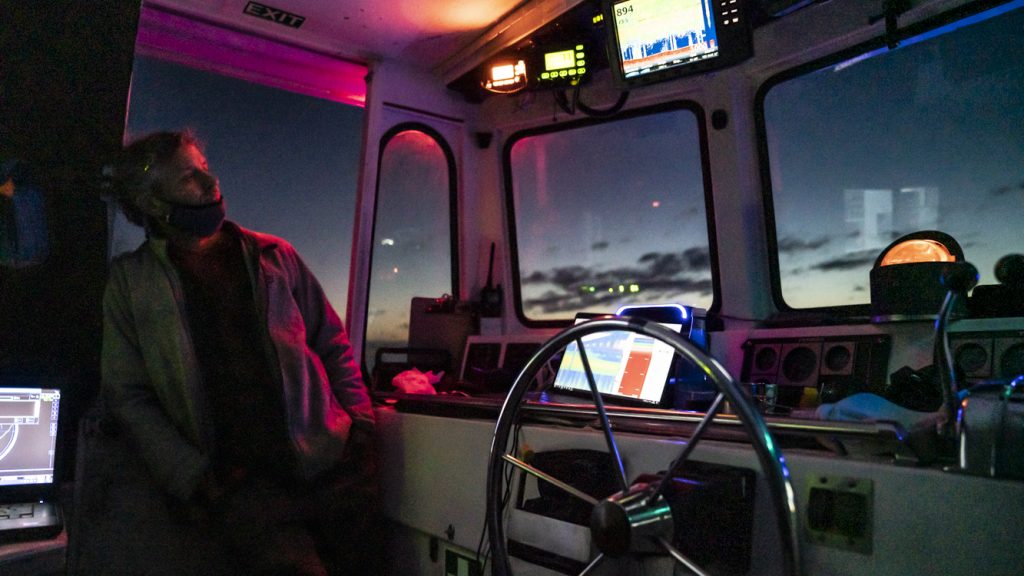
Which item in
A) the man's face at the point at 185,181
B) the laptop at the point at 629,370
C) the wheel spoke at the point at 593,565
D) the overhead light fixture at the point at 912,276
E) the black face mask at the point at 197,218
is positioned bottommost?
the wheel spoke at the point at 593,565

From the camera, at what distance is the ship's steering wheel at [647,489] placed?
0.79 meters

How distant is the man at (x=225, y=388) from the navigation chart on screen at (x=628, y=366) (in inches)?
29.4

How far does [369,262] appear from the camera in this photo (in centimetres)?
Result: 320

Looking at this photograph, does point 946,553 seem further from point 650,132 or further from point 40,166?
point 40,166

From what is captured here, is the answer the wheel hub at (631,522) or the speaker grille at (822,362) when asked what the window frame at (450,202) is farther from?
the wheel hub at (631,522)

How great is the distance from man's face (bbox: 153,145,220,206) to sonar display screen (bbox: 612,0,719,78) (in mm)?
1505

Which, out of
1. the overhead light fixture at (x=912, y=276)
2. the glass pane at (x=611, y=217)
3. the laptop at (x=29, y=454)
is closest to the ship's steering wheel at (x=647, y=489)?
the overhead light fixture at (x=912, y=276)

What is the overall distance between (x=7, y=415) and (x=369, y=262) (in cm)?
161

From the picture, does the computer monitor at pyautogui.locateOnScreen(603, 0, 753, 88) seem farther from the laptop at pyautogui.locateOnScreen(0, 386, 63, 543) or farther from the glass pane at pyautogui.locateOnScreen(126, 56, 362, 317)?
the laptop at pyautogui.locateOnScreen(0, 386, 63, 543)

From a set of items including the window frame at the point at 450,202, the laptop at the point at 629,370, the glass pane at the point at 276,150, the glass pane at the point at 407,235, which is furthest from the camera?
the glass pane at the point at 407,235

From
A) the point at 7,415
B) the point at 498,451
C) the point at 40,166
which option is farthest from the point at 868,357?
the point at 40,166

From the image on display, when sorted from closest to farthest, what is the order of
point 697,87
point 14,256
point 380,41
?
1. point 14,256
2. point 697,87
3. point 380,41

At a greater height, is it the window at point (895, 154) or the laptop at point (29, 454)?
the window at point (895, 154)

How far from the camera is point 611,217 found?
10.7ft
